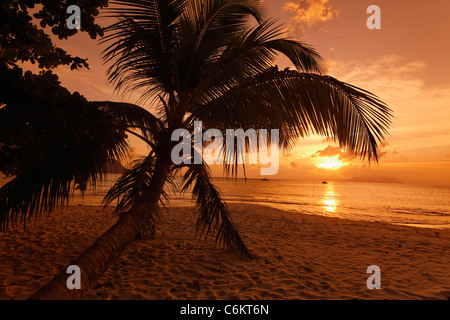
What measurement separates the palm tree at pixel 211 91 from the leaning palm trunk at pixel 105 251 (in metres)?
0.01

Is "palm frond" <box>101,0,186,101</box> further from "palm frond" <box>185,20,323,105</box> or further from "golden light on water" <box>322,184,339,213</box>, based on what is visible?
"golden light on water" <box>322,184,339,213</box>

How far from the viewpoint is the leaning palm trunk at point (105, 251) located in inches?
93.7

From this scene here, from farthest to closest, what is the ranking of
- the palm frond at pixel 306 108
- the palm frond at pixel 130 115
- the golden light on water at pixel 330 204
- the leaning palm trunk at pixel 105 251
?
the golden light on water at pixel 330 204 < the palm frond at pixel 130 115 < the palm frond at pixel 306 108 < the leaning palm trunk at pixel 105 251

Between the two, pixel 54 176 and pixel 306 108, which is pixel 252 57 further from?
pixel 54 176

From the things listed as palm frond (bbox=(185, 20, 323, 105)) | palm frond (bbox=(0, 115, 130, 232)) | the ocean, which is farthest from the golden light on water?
palm frond (bbox=(0, 115, 130, 232))

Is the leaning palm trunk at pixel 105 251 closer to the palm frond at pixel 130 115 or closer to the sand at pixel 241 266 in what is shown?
the sand at pixel 241 266

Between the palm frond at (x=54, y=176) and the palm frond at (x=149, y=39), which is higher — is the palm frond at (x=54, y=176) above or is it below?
below

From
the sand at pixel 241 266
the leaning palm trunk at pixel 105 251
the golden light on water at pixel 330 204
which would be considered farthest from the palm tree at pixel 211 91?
the golden light on water at pixel 330 204

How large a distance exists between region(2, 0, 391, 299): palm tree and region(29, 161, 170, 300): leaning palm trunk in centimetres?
1

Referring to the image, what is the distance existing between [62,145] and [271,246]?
524 cm

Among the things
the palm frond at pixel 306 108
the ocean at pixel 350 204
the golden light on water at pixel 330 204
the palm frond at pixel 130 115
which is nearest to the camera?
the palm frond at pixel 306 108

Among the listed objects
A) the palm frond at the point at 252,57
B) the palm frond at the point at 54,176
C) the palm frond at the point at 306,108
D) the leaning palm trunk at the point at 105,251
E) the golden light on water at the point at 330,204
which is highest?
the palm frond at the point at 252,57

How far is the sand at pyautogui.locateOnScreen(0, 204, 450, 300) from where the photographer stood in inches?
140
